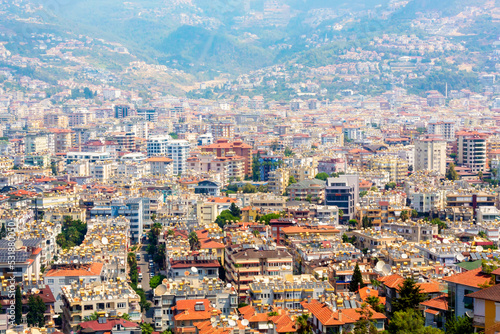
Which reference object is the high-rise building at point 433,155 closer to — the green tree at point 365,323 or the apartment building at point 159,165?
the apartment building at point 159,165

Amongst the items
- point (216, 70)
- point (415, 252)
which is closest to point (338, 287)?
point (415, 252)

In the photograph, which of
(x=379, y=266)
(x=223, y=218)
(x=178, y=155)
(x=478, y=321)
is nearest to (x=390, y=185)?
(x=223, y=218)

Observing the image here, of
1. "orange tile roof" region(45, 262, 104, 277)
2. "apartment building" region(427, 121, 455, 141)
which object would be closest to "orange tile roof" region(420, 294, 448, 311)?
→ "orange tile roof" region(45, 262, 104, 277)

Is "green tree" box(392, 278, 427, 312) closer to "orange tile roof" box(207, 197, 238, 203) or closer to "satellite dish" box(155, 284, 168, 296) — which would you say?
"satellite dish" box(155, 284, 168, 296)

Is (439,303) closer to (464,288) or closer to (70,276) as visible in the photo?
(464,288)

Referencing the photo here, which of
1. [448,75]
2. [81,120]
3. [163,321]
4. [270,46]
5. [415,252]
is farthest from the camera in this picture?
[270,46]

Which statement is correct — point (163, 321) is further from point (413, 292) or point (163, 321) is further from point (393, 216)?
point (393, 216)

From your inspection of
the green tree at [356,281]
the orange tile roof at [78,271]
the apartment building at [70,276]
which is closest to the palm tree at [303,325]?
the green tree at [356,281]
